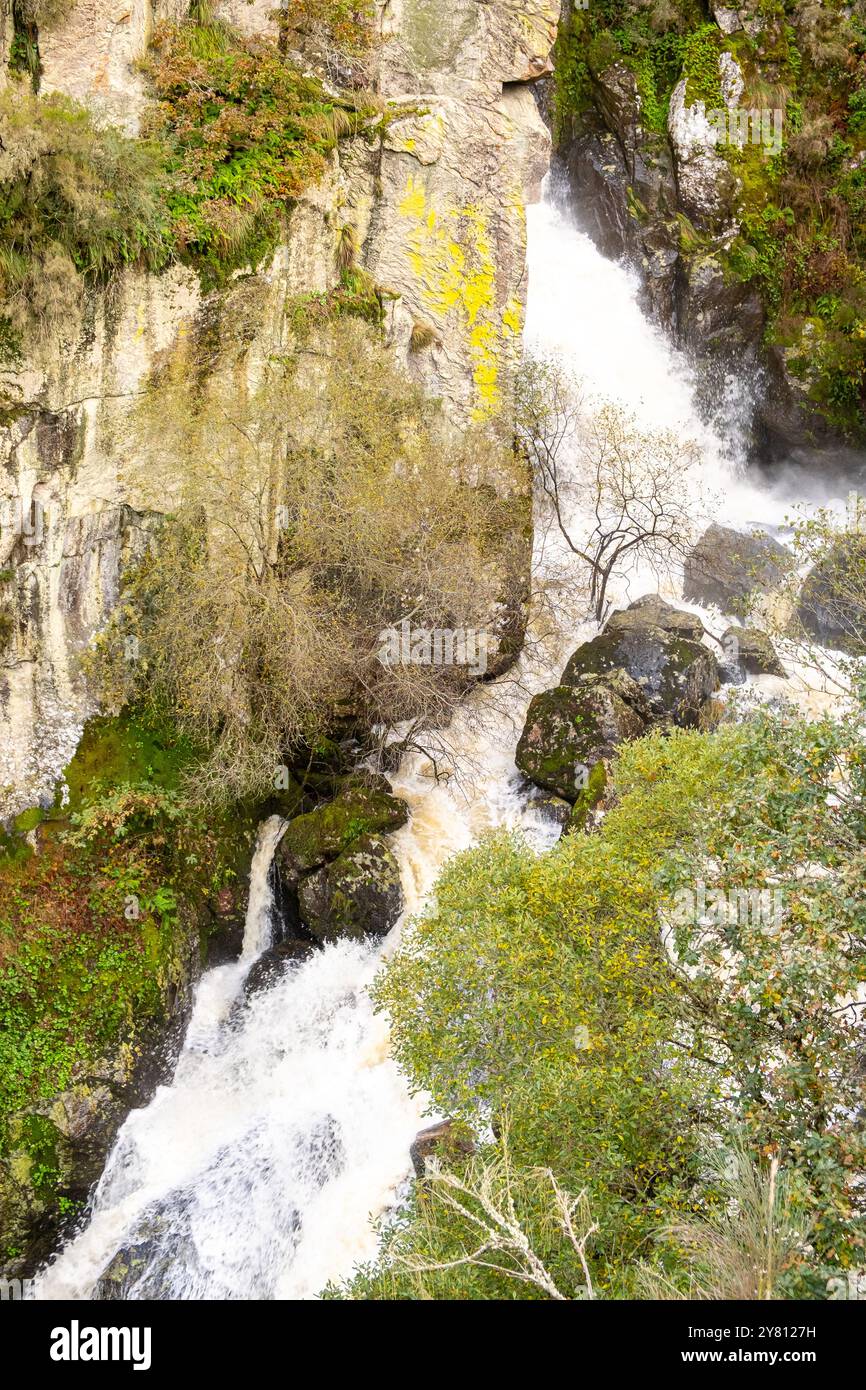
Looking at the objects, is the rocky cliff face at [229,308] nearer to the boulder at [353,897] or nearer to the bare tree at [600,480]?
the bare tree at [600,480]

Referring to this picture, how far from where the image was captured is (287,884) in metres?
14.7

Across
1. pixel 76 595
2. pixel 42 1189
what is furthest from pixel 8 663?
pixel 42 1189

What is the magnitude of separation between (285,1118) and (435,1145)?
226cm

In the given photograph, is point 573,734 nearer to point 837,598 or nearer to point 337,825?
point 337,825

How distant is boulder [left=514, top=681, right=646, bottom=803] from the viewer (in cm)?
1576

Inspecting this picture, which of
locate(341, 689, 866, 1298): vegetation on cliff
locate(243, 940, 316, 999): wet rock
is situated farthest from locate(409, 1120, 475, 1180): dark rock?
locate(243, 940, 316, 999): wet rock

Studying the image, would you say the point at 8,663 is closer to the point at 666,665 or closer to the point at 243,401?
the point at 243,401

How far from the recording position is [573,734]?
16016mm

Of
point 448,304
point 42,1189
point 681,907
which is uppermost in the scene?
point 448,304

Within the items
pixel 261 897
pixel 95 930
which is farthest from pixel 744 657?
pixel 95 930

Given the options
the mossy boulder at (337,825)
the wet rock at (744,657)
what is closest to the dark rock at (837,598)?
the wet rock at (744,657)

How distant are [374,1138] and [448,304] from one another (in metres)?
14.2

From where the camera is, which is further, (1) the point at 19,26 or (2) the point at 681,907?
(1) the point at 19,26
